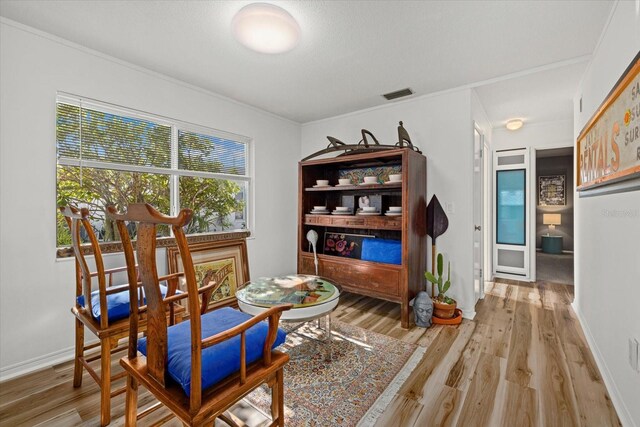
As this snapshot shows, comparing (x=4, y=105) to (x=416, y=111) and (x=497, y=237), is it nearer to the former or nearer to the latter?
(x=416, y=111)

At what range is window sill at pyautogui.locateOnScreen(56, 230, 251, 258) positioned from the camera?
2.31 meters

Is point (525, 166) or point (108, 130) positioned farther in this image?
point (525, 166)

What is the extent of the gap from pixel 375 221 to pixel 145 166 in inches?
95.5

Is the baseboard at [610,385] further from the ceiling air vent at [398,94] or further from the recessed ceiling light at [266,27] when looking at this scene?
the recessed ceiling light at [266,27]

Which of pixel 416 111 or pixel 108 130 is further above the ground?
pixel 416 111

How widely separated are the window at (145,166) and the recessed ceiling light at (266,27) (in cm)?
146

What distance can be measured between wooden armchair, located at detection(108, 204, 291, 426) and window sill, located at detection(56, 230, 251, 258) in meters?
1.04

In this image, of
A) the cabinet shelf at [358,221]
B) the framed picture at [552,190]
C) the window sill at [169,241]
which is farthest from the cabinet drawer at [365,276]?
the framed picture at [552,190]

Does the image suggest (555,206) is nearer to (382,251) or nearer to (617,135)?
(382,251)

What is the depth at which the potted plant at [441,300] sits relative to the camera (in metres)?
2.99

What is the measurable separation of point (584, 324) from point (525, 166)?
2613mm

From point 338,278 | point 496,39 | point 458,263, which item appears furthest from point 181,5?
point 458,263

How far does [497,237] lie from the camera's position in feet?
16.0

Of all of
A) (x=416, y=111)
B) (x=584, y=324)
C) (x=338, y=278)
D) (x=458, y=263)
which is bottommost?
(x=584, y=324)
